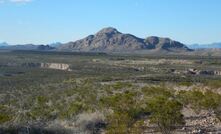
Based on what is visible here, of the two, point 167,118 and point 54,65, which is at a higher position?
point 167,118

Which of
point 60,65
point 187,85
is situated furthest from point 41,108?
point 60,65

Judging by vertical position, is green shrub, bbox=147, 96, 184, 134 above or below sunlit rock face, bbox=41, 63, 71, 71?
above

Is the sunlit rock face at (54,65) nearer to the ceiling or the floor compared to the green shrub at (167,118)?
nearer to the floor

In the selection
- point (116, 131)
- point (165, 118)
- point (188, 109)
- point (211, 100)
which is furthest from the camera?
point (188, 109)

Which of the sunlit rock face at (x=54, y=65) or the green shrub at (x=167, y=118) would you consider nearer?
the green shrub at (x=167, y=118)

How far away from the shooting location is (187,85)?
155ft

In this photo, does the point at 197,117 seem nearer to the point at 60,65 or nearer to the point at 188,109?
the point at 188,109

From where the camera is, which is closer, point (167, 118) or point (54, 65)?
point (167, 118)

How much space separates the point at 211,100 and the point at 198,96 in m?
2.70

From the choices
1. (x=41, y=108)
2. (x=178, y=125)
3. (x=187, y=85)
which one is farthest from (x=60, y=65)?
(x=178, y=125)

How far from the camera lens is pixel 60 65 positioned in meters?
103

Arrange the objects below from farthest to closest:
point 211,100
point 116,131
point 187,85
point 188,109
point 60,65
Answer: point 60,65 → point 187,85 → point 188,109 → point 211,100 → point 116,131

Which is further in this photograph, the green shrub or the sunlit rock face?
the sunlit rock face

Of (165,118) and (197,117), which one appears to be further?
(197,117)
